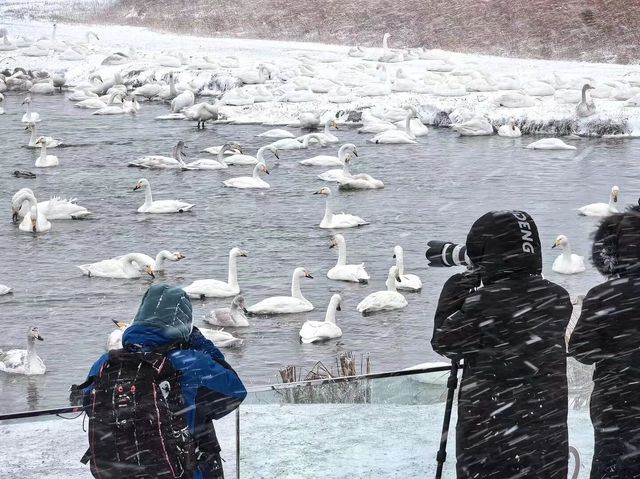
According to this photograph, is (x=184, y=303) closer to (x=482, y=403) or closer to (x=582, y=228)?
(x=482, y=403)

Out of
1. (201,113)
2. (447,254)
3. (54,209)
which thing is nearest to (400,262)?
(54,209)

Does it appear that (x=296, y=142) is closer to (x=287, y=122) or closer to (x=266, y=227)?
(x=287, y=122)

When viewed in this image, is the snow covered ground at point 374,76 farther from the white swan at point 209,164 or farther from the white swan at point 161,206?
the white swan at point 161,206

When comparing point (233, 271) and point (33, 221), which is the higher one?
point (33, 221)

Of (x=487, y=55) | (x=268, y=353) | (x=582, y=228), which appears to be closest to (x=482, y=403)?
Answer: (x=268, y=353)

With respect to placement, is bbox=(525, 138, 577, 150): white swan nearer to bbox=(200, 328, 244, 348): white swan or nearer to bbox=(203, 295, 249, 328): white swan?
bbox=(203, 295, 249, 328): white swan

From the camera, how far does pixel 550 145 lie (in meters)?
25.1

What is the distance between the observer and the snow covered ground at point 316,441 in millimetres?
4738

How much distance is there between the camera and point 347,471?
4945 millimetres

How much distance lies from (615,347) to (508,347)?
479mm

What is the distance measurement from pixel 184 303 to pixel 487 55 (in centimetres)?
3885

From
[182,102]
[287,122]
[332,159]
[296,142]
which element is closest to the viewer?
[332,159]

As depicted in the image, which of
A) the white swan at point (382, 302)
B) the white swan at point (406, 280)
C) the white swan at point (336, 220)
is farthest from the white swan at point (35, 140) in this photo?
the white swan at point (382, 302)

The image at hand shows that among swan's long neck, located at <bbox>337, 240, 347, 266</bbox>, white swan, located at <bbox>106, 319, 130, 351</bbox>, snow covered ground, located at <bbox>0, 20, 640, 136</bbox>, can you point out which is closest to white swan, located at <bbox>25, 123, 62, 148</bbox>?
snow covered ground, located at <bbox>0, 20, 640, 136</bbox>
